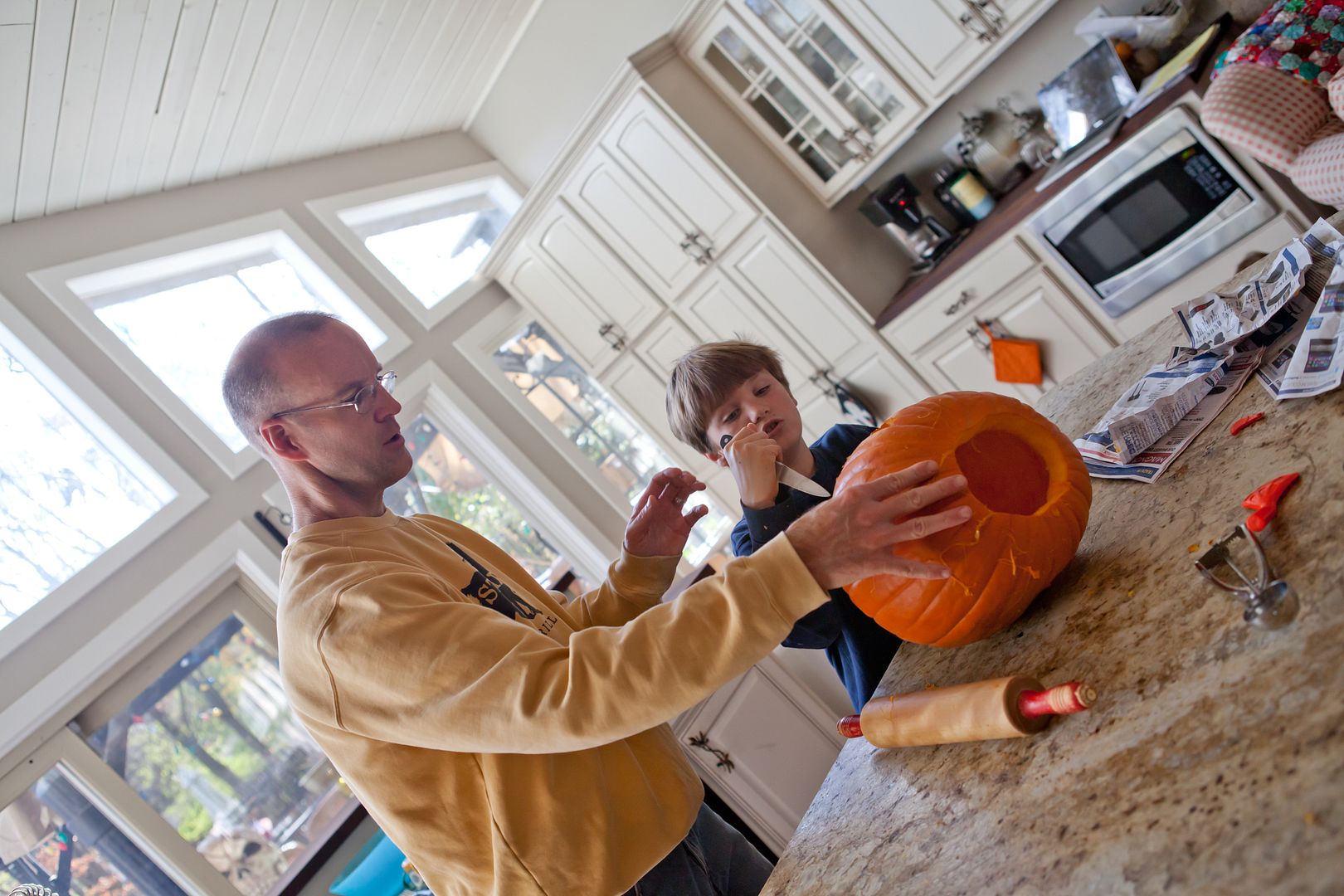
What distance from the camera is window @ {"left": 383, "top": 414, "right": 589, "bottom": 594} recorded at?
385 centimetres

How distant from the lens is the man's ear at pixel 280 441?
1201 millimetres

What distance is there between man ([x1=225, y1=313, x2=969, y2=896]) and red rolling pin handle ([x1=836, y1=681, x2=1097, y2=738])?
129mm

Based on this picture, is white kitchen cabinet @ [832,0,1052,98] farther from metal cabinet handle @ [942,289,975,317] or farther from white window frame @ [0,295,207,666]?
white window frame @ [0,295,207,666]

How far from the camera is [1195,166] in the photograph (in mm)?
2436

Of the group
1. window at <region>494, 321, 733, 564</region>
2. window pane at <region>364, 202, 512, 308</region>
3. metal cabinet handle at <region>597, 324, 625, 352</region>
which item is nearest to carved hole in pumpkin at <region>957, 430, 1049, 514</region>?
metal cabinet handle at <region>597, 324, 625, 352</region>

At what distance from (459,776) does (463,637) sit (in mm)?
215

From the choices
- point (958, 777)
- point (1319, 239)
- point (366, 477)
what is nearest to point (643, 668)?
point (958, 777)

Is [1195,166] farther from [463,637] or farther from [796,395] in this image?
[463,637]

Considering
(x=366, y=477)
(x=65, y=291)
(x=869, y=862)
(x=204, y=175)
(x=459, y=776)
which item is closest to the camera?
(x=869, y=862)

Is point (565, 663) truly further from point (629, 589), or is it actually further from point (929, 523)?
point (629, 589)

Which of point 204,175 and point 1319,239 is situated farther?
point 204,175

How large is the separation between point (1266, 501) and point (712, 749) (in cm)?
206

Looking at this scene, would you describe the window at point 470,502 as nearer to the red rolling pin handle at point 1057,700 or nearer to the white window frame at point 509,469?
the white window frame at point 509,469

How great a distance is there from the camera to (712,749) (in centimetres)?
260
